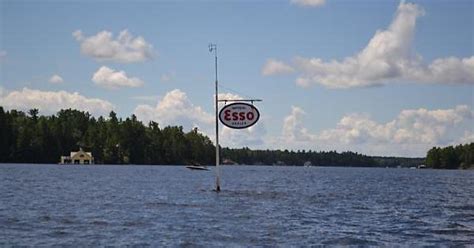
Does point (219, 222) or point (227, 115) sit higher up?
point (227, 115)

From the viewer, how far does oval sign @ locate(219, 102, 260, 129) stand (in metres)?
49.8

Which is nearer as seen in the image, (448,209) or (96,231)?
(96,231)

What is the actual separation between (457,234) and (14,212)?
21.9 metres

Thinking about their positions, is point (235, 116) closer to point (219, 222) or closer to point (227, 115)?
point (227, 115)

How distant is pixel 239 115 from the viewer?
50281 millimetres

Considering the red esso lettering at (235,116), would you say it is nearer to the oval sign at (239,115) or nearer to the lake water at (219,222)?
the oval sign at (239,115)

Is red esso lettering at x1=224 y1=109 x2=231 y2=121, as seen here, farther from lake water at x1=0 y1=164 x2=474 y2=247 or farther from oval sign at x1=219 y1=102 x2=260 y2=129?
lake water at x1=0 y1=164 x2=474 y2=247

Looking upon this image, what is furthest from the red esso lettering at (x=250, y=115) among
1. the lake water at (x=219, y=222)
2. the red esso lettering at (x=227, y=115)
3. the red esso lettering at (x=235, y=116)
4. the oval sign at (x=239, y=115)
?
the lake water at (x=219, y=222)

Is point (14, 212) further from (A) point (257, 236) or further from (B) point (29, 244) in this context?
(A) point (257, 236)

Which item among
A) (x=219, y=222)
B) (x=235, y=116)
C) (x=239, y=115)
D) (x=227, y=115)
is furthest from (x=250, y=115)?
(x=219, y=222)

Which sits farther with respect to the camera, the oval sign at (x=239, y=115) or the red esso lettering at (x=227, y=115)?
the red esso lettering at (x=227, y=115)

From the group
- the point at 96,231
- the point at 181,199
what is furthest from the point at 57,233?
the point at 181,199

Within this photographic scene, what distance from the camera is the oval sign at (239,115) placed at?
4984cm

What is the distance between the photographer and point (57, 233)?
95.9ft
